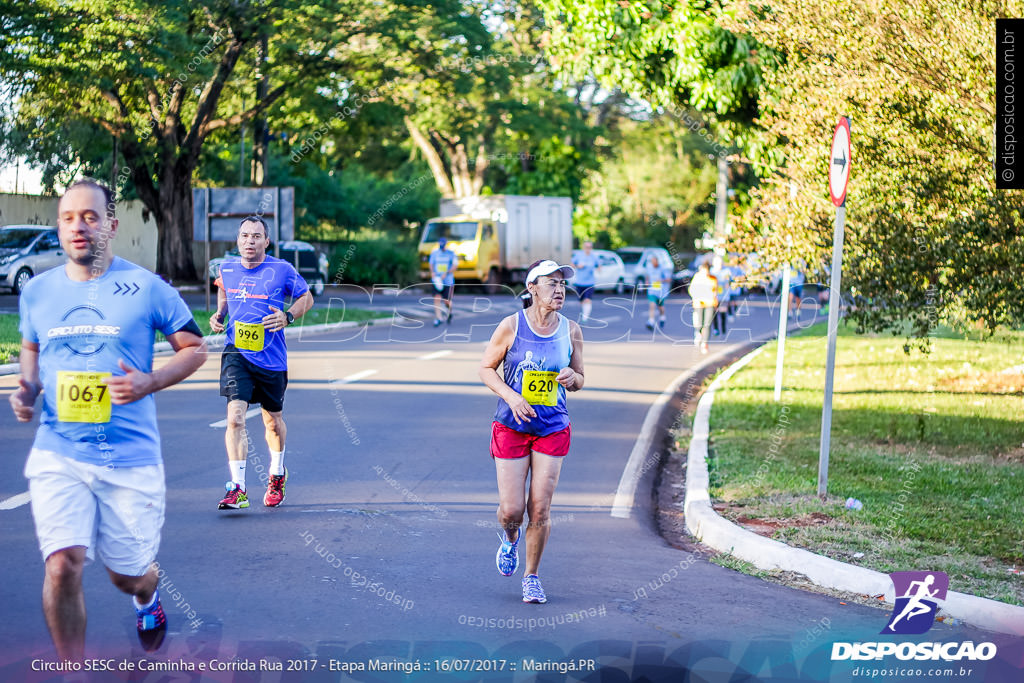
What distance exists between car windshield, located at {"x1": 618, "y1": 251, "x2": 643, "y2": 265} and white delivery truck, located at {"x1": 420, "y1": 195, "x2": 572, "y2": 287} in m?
2.53

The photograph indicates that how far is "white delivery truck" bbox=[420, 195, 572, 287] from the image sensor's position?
42719 mm

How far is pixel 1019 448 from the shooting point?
11406mm

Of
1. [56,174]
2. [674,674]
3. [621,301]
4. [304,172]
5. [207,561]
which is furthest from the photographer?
[304,172]

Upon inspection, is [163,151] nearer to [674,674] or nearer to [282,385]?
[282,385]

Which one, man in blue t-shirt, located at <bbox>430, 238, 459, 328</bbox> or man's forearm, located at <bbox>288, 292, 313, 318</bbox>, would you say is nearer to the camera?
man's forearm, located at <bbox>288, 292, 313, 318</bbox>

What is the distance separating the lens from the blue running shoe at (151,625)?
472 cm

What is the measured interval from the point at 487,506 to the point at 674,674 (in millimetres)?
3523

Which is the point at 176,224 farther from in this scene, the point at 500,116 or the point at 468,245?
the point at 500,116

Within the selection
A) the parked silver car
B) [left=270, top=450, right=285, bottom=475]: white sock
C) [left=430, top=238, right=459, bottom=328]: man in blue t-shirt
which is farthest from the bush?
[left=270, top=450, right=285, bottom=475]: white sock

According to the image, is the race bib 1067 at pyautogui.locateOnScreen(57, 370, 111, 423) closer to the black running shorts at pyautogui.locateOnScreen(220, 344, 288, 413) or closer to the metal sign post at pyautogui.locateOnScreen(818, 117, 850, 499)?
the black running shorts at pyautogui.locateOnScreen(220, 344, 288, 413)

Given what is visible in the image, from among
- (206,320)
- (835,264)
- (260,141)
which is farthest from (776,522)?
(260,141)

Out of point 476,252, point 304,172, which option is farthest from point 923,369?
point 304,172

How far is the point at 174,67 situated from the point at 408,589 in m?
22.6

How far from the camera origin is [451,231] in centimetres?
4362
